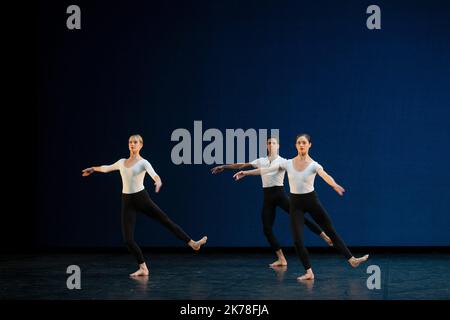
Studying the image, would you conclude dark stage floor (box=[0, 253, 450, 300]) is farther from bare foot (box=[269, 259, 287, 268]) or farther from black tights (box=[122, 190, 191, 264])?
black tights (box=[122, 190, 191, 264])

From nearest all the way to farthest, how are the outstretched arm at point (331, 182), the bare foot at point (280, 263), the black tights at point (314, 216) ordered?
the outstretched arm at point (331, 182) < the black tights at point (314, 216) < the bare foot at point (280, 263)

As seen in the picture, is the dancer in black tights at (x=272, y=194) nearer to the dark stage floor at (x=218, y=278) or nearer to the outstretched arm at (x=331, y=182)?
the dark stage floor at (x=218, y=278)

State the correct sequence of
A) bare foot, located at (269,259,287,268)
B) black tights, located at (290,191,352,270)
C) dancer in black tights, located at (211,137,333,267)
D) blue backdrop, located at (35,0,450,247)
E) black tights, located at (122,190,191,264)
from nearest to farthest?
black tights, located at (290,191,352,270) < black tights, located at (122,190,191,264) < dancer in black tights, located at (211,137,333,267) < bare foot, located at (269,259,287,268) < blue backdrop, located at (35,0,450,247)

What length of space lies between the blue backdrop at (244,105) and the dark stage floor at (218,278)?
55 cm

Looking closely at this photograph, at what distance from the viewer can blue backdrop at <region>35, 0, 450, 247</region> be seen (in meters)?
10.9

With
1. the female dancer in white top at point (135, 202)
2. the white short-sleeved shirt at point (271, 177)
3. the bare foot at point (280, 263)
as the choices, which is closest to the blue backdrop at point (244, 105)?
the bare foot at point (280, 263)

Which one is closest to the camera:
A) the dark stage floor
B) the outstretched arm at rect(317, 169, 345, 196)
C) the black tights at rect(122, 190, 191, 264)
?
the dark stage floor

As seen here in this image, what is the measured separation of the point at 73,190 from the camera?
11.3 metres

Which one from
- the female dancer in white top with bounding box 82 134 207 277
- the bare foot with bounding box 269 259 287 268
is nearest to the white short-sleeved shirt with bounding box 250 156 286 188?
the bare foot with bounding box 269 259 287 268

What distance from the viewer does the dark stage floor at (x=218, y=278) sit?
7.38m

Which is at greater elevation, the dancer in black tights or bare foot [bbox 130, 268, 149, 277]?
the dancer in black tights

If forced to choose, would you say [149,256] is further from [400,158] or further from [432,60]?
[432,60]

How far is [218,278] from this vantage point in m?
8.56

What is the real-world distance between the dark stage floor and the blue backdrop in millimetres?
554
